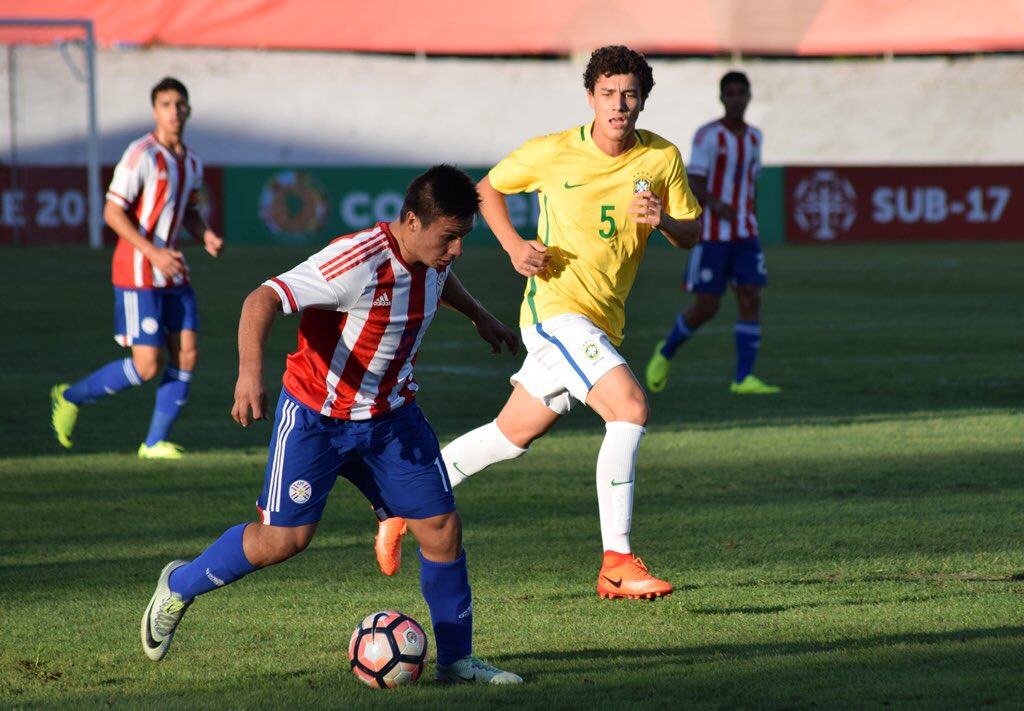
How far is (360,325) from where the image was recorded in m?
4.62

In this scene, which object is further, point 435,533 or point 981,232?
point 981,232

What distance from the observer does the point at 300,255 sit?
26.0 metres

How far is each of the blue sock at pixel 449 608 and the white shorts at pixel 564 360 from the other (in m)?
1.56

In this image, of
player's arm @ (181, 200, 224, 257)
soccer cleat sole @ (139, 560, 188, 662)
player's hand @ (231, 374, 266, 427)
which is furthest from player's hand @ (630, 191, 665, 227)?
player's arm @ (181, 200, 224, 257)

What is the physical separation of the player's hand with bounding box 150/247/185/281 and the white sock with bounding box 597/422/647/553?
3.28 metres

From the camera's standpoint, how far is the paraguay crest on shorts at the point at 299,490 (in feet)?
15.0

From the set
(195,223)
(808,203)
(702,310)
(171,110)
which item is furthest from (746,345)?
(808,203)

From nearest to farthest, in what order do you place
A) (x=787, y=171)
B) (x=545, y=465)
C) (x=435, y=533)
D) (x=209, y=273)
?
1. (x=435, y=533)
2. (x=545, y=465)
3. (x=209, y=273)
4. (x=787, y=171)

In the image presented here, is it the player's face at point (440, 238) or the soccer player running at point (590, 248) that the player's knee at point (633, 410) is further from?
the player's face at point (440, 238)

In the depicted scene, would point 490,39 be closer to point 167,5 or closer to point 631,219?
point 167,5

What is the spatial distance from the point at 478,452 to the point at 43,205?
22.3 m

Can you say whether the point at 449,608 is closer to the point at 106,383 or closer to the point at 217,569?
the point at 217,569

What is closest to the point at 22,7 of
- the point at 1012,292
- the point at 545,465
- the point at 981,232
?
the point at 981,232

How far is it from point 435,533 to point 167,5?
3206 cm
